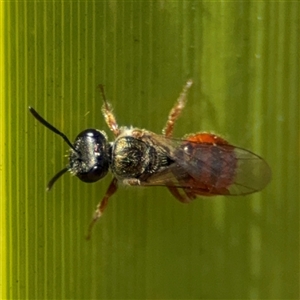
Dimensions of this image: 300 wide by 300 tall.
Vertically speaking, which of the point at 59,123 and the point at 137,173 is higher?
the point at 59,123

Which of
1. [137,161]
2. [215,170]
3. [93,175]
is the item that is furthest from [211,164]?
[93,175]

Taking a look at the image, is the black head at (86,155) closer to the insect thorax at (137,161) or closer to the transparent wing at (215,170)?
the insect thorax at (137,161)

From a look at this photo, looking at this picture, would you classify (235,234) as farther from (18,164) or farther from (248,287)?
(18,164)

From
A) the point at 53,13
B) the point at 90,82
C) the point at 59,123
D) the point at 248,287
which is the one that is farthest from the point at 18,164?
the point at 248,287

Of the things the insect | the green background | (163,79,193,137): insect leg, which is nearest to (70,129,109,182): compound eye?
the insect

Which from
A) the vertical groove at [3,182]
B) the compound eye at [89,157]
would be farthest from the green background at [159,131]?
the compound eye at [89,157]

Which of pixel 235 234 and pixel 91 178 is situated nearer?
pixel 91 178
